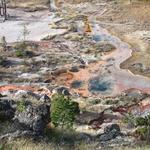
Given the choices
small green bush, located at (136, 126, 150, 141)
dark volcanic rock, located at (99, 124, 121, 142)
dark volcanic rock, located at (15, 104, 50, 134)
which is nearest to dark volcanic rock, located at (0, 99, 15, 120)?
dark volcanic rock, located at (15, 104, 50, 134)

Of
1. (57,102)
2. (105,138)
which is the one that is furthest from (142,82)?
(105,138)

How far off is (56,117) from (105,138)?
10.4 feet

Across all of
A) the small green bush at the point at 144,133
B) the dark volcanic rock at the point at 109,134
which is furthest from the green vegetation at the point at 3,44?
the small green bush at the point at 144,133

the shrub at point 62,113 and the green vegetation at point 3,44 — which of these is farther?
the green vegetation at point 3,44

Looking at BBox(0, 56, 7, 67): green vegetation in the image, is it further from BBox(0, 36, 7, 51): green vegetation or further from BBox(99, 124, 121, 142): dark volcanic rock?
BBox(99, 124, 121, 142): dark volcanic rock

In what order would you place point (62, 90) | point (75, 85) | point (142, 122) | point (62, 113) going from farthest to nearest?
point (75, 85) < point (62, 90) < point (142, 122) < point (62, 113)

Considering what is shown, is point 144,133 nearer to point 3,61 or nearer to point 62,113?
point 62,113

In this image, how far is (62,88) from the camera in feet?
119

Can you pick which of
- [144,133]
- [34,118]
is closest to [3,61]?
[34,118]

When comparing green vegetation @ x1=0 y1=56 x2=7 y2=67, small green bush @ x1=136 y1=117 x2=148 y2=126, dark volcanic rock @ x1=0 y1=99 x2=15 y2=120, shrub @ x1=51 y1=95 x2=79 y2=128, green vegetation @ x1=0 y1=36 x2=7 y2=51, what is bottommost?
green vegetation @ x1=0 y1=36 x2=7 y2=51

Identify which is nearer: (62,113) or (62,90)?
(62,113)

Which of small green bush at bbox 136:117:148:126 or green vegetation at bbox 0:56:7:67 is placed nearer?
small green bush at bbox 136:117:148:126

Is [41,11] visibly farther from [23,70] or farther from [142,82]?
[142,82]

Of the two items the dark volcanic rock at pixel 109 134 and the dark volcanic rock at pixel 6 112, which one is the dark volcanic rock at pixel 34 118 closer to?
the dark volcanic rock at pixel 6 112
